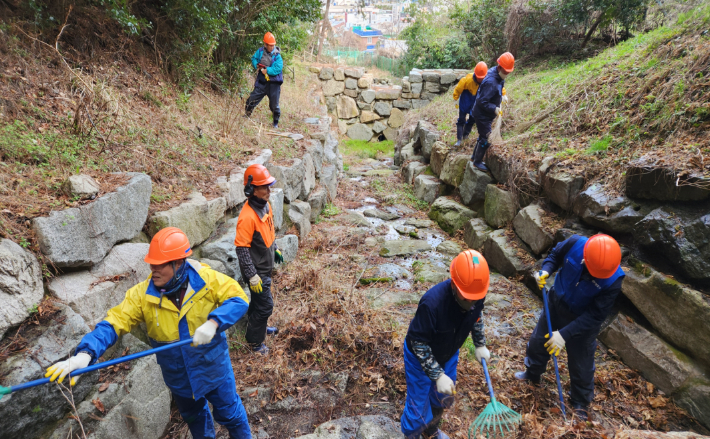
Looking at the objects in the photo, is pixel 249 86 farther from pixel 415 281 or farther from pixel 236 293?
pixel 236 293

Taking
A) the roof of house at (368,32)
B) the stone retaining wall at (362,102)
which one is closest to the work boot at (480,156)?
the stone retaining wall at (362,102)

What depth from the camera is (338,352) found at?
4078 millimetres

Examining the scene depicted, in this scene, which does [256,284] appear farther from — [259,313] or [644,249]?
[644,249]

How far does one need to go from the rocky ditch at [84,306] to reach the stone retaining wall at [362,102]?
558 inches

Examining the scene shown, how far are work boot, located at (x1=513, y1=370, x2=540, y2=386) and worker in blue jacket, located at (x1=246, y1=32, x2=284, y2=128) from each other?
273 inches

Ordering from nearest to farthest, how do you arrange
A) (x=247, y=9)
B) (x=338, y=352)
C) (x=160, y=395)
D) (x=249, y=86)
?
(x=160, y=395) → (x=338, y=352) → (x=247, y=9) → (x=249, y=86)

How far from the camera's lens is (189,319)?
2553mm

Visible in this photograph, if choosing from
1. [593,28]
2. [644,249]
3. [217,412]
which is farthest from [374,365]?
[593,28]

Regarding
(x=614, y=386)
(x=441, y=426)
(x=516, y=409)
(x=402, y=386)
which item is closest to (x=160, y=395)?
(x=402, y=386)

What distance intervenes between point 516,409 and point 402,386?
1094 mm

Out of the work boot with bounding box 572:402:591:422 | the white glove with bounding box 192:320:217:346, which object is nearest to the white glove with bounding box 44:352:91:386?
→ the white glove with bounding box 192:320:217:346

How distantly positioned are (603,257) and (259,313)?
10.8 feet

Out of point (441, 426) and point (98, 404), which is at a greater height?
point (98, 404)

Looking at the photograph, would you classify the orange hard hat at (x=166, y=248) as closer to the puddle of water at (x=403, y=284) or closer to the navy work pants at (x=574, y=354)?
the navy work pants at (x=574, y=354)
